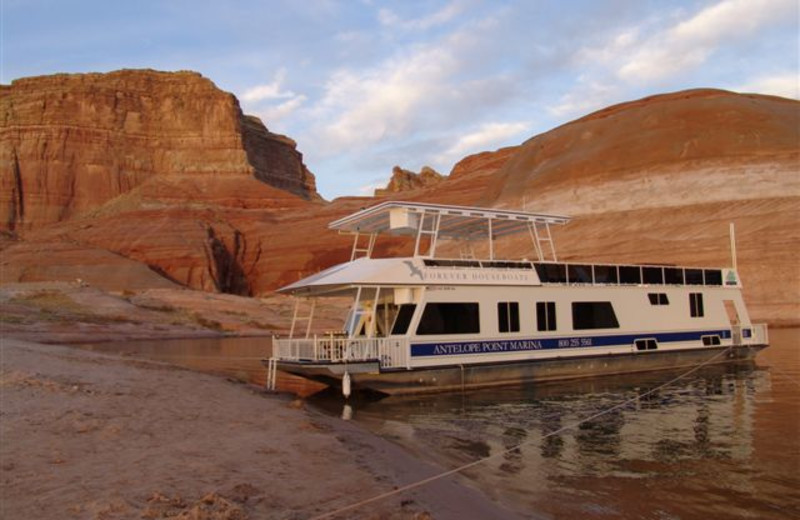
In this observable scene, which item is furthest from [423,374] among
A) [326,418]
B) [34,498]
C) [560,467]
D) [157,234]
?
[157,234]

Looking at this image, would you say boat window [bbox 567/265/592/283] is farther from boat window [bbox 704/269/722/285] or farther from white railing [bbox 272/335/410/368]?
white railing [bbox 272/335/410/368]

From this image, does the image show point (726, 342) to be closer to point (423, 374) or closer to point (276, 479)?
point (423, 374)

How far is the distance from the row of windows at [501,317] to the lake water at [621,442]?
158 centimetres

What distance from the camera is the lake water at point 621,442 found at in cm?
712

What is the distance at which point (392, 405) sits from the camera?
14258 millimetres

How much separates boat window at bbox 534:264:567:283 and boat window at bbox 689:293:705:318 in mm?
5333

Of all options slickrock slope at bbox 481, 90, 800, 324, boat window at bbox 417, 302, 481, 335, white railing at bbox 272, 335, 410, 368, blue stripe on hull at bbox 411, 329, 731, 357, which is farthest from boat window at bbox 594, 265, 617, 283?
slickrock slope at bbox 481, 90, 800, 324

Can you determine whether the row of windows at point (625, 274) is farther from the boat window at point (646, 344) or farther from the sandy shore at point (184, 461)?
the sandy shore at point (184, 461)

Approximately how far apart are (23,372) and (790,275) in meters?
42.5

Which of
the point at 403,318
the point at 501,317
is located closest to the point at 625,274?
the point at 501,317

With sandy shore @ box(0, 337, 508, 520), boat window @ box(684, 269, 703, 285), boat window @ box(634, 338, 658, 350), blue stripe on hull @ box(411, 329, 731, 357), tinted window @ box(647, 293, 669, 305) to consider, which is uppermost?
boat window @ box(684, 269, 703, 285)

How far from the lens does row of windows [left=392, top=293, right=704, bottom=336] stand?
1575 centimetres

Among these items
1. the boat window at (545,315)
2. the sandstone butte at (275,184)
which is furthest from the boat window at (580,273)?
the sandstone butte at (275,184)

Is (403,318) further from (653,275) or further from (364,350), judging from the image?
(653,275)
